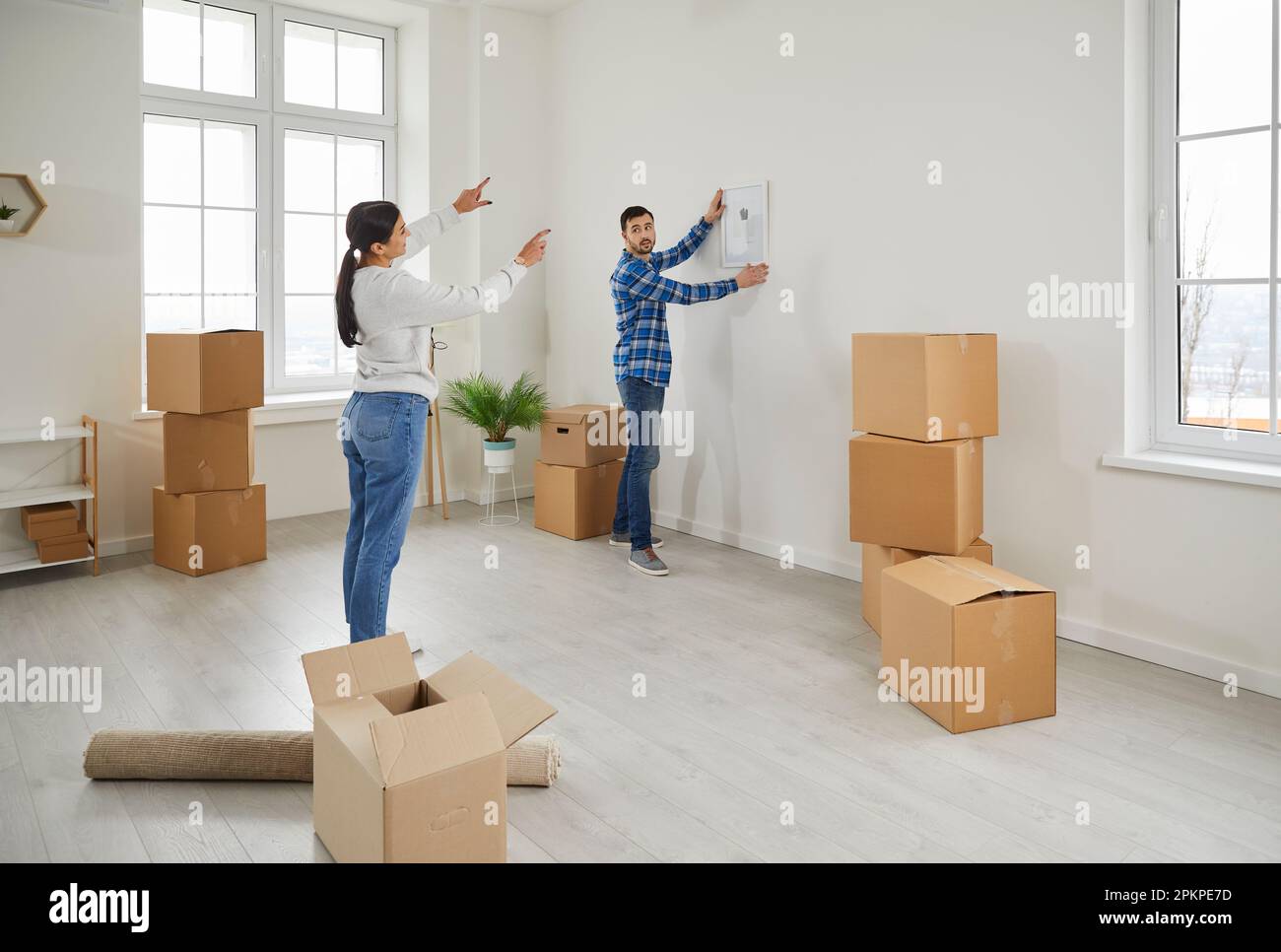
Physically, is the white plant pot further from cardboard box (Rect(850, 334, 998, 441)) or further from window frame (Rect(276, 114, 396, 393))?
cardboard box (Rect(850, 334, 998, 441))

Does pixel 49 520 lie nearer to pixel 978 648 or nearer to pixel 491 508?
pixel 491 508

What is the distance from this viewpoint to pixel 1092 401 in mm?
3246

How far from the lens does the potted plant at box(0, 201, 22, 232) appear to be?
410cm

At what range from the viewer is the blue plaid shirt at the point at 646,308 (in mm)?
4254

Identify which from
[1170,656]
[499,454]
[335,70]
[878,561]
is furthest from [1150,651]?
[335,70]

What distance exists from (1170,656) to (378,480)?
2594 mm

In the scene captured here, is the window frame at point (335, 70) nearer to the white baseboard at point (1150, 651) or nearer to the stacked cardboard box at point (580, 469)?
the stacked cardboard box at point (580, 469)

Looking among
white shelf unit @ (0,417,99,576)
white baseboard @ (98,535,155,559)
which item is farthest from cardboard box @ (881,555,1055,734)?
white baseboard @ (98,535,155,559)

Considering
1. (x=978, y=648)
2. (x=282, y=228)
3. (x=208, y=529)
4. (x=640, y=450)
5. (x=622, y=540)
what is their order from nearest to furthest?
(x=978, y=648) < (x=208, y=529) < (x=640, y=450) < (x=622, y=540) < (x=282, y=228)

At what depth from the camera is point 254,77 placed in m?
5.18

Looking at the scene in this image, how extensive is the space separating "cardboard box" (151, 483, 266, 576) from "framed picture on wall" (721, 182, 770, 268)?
2488 mm

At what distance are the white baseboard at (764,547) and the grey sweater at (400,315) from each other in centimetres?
206

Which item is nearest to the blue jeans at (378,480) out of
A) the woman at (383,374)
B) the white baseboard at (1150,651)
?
the woman at (383,374)
